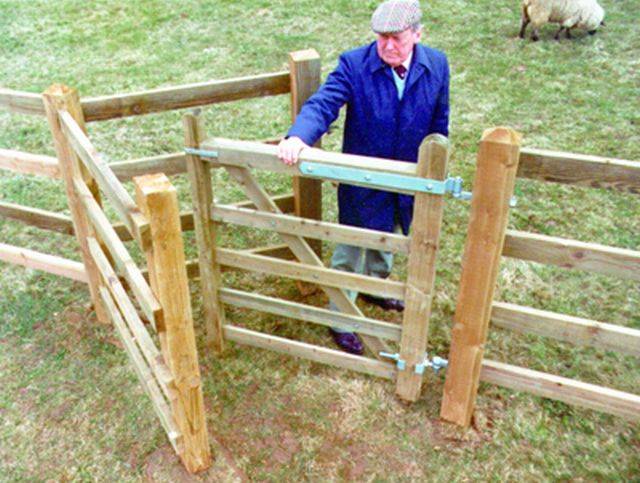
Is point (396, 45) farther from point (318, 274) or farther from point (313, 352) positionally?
point (313, 352)

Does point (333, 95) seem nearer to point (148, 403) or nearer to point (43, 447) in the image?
point (148, 403)

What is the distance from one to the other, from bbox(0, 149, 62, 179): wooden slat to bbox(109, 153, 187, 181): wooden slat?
36 centimetres

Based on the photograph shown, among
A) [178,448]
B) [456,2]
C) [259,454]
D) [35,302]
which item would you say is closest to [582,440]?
[259,454]

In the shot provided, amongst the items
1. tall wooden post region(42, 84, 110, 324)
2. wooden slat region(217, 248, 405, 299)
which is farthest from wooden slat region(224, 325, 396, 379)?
tall wooden post region(42, 84, 110, 324)

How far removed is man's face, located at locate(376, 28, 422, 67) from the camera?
3.23m

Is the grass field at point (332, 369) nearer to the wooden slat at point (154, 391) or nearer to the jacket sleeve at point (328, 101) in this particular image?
the wooden slat at point (154, 391)

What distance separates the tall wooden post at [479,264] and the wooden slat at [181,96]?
1633 mm

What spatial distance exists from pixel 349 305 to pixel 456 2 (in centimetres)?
793

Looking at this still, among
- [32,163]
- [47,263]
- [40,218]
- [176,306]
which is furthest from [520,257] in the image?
[40,218]

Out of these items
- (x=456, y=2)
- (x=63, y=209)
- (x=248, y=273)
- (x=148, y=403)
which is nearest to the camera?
(x=148, y=403)

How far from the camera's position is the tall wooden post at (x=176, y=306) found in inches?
93.4

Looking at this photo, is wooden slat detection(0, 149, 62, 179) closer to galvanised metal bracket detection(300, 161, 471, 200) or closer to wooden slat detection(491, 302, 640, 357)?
galvanised metal bracket detection(300, 161, 471, 200)

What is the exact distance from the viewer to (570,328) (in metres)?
3.10

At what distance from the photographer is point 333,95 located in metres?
3.42
